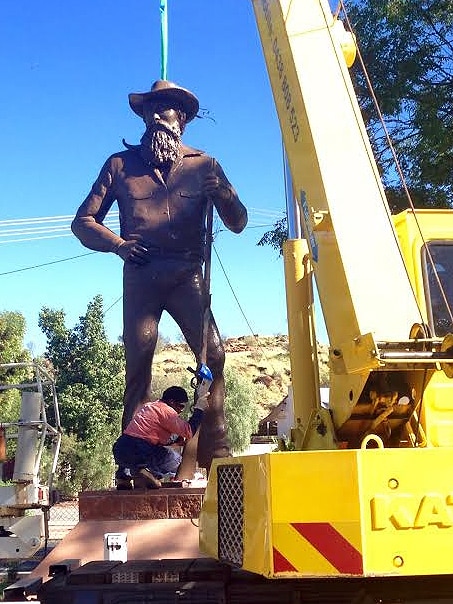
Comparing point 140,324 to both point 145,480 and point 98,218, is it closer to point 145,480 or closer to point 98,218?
point 98,218

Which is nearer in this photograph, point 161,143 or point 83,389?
point 161,143

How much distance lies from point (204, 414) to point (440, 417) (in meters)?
4.42

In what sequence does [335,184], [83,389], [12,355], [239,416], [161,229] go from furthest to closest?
1. [239,416]
2. [12,355]
3. [83,389]
4. [161,229]
5. [335,184]

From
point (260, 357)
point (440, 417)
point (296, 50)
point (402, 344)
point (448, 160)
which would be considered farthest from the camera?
point (260, 357)

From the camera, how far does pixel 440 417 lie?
346 centimetres

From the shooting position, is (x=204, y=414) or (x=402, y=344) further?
(x=204, y=414)

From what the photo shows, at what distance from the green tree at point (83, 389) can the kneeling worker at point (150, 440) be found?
16.6 m

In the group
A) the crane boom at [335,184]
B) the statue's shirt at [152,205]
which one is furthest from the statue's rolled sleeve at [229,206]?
the crane boom at [335,184]

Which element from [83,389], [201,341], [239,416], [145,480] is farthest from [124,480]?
[239,416]

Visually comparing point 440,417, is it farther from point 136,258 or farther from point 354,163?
point 136,258

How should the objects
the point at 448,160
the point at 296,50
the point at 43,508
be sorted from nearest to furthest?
the point at 296,50
the point at 43,508
the point at 448,160

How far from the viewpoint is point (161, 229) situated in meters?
7.87

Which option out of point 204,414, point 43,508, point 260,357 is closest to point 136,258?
point 204,414

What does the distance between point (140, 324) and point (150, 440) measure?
2.21 metres
